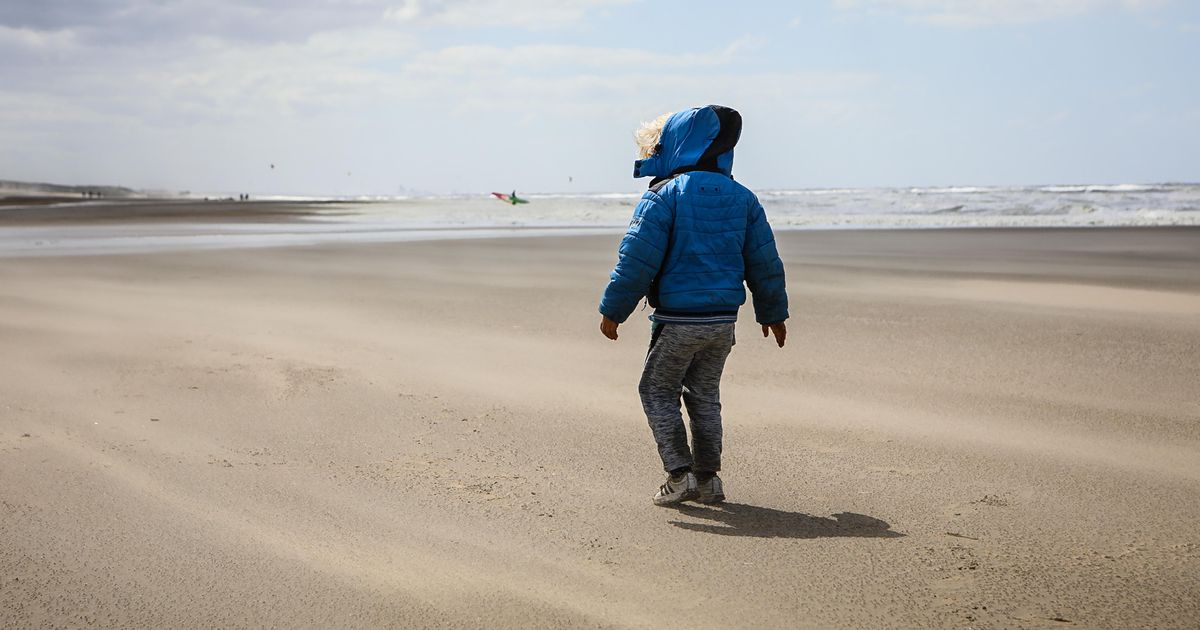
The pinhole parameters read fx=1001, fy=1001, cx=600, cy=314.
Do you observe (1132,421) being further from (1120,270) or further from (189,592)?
(1120,270)

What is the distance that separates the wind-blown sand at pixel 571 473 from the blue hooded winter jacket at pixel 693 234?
1001 mm

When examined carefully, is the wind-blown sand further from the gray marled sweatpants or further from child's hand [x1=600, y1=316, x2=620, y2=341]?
child's hand [x1=600, y1=316, x2=620, y2=341]

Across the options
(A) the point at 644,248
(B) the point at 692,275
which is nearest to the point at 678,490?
(B) the point at 692,275

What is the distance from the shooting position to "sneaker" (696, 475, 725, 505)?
4.81 meters

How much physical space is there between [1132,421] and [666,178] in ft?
12.2

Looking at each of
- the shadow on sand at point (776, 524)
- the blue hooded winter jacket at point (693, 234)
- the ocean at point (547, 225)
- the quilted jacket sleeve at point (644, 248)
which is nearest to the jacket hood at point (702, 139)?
the blue hooded winter jacket at point (693, 234)

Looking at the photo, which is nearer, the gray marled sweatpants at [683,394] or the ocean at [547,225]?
the gray marled sweatpants at [683,394]

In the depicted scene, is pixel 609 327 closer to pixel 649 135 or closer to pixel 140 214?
pixel 649 135

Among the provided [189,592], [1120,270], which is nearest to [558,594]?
[189,592]

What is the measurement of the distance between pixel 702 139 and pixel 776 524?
1.78m

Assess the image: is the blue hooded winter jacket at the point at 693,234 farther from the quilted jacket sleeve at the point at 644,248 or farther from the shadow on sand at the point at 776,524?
the shadow on sand at the point at 776,524

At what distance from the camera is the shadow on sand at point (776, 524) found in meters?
4.37

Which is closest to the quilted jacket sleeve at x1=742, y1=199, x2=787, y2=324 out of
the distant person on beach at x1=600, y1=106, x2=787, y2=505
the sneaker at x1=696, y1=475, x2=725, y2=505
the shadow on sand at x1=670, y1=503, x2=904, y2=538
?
the distant person on beach at x1=600, y1=106, x2=787, y2=505

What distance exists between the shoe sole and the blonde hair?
163cm
